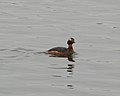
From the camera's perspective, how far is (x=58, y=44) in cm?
2545

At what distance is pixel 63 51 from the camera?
23.8 m

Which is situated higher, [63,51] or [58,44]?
[58,44]

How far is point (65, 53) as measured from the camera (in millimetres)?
23906

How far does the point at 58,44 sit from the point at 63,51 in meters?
1.73

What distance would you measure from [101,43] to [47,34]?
2.56 meters

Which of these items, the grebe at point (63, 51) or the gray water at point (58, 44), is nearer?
the gray water at point (58, 44)

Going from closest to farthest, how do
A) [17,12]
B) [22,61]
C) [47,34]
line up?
[22,61] < [47,34] < [17,12]

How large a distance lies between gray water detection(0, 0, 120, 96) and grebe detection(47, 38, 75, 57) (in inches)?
12.2

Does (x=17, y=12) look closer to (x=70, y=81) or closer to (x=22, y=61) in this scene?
(x=22, y=61)

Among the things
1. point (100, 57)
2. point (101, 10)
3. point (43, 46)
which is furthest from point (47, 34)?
point (101, 10)

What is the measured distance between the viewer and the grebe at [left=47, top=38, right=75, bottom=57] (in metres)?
23.3

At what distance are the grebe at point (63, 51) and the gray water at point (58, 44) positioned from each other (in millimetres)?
311

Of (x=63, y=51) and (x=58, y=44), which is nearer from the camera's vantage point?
(x=63, y=51)

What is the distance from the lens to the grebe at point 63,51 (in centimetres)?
2334
